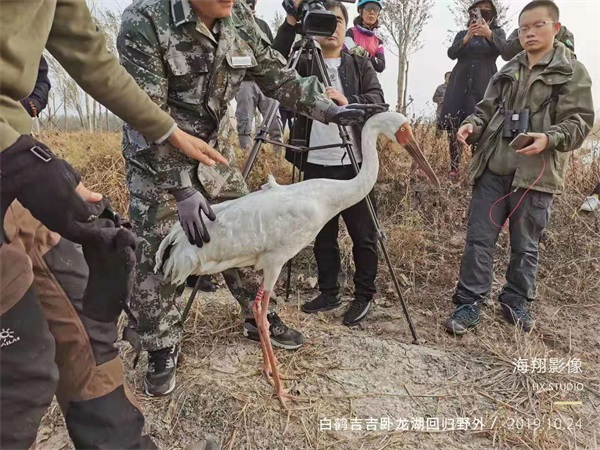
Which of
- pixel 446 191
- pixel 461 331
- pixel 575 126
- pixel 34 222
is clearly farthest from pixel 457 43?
pixel 34 222

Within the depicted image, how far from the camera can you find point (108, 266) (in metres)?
1.46

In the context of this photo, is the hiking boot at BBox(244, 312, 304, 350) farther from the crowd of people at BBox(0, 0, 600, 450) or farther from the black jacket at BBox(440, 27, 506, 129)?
the black jacket at BBox(440, 27, 506, 129)

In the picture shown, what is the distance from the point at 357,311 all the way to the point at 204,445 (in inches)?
62.8

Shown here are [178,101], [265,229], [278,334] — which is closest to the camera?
[265,229]

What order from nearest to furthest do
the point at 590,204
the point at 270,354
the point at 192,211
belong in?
the point at 192,211 → the point at 270,354 → the point at 590,204

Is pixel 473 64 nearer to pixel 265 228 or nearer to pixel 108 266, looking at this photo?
pixel 265 228

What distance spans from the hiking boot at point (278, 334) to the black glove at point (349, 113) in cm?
129

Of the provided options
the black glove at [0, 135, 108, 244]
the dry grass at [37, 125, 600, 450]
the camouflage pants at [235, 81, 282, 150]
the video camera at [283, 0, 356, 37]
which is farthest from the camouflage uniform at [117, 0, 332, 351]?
the camouflage pants at [235, 81, 282, 150]

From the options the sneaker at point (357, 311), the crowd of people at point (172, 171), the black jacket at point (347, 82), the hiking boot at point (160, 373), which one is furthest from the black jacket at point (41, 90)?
the sneaker at point (357, 311)

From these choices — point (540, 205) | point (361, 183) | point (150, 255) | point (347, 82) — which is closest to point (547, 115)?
point (540, 205)

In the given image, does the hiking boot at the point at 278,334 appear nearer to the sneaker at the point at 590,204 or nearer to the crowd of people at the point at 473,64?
the crowd of people at the point at 473,64

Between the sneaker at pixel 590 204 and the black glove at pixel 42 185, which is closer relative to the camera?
the black glove at pixel 42 185

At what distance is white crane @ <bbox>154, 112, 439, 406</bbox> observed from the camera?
227 centimetres

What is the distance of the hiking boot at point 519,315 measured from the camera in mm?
3350
